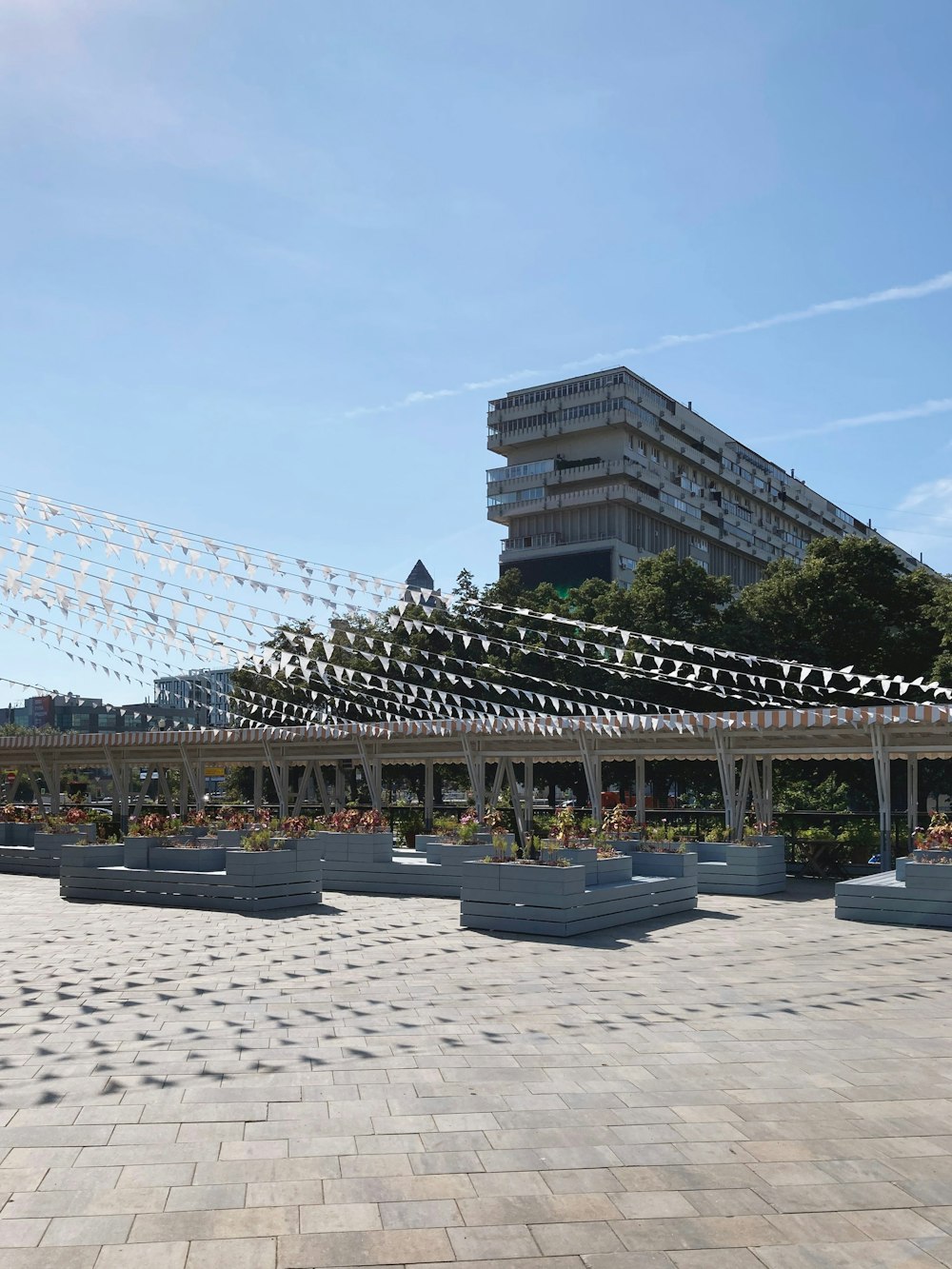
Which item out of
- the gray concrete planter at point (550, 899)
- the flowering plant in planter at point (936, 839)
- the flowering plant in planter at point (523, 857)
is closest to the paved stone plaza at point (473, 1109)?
the gray concrete planter at point (550, 899)

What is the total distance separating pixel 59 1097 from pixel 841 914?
11.9 metres

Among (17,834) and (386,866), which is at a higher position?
(17,834)

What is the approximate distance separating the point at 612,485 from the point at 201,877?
63.9 metres

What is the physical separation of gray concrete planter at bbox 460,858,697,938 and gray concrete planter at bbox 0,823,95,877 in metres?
11.7

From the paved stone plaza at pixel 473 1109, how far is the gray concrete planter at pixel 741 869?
6.53 meters

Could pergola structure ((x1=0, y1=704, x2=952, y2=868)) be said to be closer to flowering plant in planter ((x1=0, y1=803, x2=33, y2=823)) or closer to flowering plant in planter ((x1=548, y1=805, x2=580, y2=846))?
flowering plant in planter ((x1=0, y1=803, x2=33, y2=823))

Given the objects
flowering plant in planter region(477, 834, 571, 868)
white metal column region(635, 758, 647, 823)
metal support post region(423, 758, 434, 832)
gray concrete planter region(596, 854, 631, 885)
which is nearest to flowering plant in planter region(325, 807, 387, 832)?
flowering plant in planter region(477, 834, 571, 868)

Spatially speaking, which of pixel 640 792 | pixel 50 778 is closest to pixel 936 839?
pixel 640 792

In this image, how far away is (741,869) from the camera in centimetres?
1872

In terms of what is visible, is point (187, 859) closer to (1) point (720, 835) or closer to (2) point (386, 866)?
(2) point (386, 866)

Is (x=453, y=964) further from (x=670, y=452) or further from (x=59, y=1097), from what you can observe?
(x=670, y=452)

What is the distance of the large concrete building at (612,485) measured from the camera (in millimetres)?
77438

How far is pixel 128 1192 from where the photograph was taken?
16.6 feet

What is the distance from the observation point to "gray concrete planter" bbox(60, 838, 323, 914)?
16000 mm
